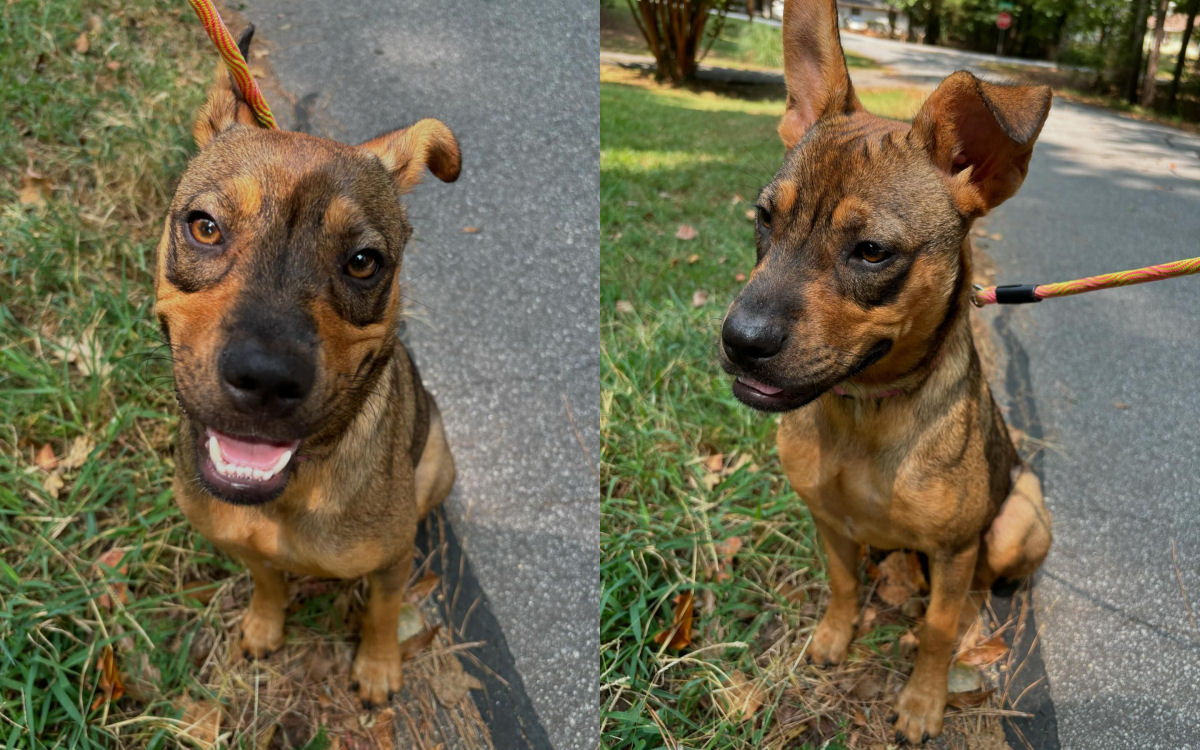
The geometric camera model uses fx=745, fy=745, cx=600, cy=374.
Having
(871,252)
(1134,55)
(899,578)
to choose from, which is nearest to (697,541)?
(899,578)

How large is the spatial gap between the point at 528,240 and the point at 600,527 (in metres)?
2.75

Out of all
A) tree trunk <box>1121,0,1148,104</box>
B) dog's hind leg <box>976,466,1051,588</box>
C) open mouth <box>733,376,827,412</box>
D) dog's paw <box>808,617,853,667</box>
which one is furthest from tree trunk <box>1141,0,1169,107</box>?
open mouth <box>733,376,827,412</box>

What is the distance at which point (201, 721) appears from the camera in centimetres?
308

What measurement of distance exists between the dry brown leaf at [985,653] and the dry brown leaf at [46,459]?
14.2 ft

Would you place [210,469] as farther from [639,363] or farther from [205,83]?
[205,83]

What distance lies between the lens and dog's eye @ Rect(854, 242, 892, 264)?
2.35 metres

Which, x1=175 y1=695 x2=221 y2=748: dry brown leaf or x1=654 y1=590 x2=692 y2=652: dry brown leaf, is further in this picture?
x1=654 y1=590 x2=692 y2=652: dry brown leaf

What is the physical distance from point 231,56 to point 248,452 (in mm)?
1388

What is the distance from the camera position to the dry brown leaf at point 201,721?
3.00 m

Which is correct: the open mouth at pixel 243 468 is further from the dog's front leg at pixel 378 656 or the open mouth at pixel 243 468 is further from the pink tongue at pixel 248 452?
the dog's front leg at pixel 378 656

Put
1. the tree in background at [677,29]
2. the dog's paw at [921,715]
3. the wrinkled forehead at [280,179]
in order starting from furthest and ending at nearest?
the tree in background at [677,29], the dog's paw at [921,715], the wrinkled forehead at [280,179]

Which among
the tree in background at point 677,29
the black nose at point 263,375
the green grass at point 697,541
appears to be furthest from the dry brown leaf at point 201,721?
the tree in background at point 677,29

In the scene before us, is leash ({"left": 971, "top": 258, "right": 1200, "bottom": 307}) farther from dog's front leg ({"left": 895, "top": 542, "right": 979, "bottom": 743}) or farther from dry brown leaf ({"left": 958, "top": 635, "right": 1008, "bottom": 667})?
dry brown leaf ({"left": 958, "top": 635, "right": 1008, "bottom": 667})

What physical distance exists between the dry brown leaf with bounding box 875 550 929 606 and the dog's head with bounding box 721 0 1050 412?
1492 mm
